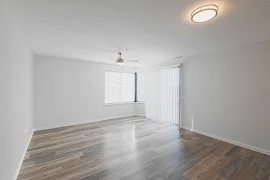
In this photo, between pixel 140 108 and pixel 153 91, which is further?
pixel 140 108

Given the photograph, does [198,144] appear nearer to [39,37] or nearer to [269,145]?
[269,145]

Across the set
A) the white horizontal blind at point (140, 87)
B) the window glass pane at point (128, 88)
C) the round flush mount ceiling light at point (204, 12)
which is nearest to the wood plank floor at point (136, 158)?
the round flush mount ceiling light at point (204, 12)

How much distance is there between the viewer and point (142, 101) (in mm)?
6352

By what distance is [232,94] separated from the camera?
11.0 ft

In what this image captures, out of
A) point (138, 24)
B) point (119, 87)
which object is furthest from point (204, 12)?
point (119, 87)

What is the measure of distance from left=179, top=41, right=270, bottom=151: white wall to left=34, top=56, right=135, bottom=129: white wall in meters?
3.20

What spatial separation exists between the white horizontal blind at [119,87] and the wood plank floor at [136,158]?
2138 millimetres

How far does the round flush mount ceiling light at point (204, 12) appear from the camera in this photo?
1.66 m

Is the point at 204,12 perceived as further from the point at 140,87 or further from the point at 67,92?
the point at 140,87

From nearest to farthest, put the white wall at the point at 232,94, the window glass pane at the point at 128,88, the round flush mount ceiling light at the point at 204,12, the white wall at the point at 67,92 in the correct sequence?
the round flush mount ceiling light at the point at 204,12, the white wall at the point at 232,94, the white wall at the point at 67,92, the window glass pane at the point at 128,88

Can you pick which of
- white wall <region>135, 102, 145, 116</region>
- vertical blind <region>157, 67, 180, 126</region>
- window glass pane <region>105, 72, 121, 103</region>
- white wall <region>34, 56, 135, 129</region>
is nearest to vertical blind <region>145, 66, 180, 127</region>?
vertical blind <region>157, 67, 180, 126</region>

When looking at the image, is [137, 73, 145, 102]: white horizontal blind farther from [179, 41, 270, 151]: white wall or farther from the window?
[179, 41, 270, 151]: white wall

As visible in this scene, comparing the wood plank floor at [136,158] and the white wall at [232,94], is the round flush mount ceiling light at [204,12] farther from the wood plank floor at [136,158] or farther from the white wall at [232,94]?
the wood plank floor at [136,158]

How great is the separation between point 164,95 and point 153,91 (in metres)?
0.60
